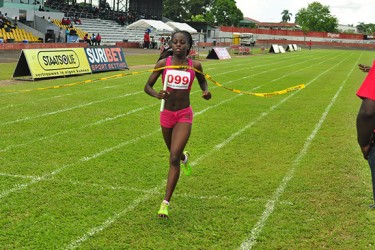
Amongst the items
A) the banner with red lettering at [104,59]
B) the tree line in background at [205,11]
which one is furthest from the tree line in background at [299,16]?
the banner with red lettering at [104,59]

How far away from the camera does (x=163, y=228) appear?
4816mm

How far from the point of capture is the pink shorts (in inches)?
205

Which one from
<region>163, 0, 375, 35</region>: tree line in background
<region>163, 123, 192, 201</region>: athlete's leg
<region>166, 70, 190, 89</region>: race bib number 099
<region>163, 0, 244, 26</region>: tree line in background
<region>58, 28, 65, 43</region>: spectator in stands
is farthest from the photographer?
<region>163, 0, 375, 35</region>: tree line in background

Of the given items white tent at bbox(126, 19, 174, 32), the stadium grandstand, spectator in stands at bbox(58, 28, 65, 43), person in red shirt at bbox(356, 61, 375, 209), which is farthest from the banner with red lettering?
spectator in stands at bbox(58, 28, 65, 43)

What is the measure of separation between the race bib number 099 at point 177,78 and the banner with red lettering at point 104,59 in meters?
16.2

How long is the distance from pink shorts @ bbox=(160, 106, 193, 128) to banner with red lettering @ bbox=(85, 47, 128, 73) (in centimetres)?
1616

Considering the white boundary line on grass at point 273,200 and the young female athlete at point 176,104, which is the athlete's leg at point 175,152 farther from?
the white boundary line on grass at point 273,200

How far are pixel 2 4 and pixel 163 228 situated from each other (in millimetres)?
43643

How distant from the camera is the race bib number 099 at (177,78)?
520 cm

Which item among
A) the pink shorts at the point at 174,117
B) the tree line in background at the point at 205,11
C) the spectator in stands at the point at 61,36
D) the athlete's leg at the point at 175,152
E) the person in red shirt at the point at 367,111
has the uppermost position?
the tree line in background at the point at 205,11

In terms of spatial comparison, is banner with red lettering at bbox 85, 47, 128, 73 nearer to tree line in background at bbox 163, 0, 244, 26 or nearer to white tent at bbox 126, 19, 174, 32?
white tent at bbox 126, 19, 174, 32

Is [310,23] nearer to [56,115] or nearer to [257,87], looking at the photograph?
[257,87]

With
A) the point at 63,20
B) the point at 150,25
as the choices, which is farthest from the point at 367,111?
the point at 63,20

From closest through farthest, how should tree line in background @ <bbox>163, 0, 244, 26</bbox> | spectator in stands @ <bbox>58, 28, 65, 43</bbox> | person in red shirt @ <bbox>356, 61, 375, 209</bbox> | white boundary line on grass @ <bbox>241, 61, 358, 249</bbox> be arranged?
person in red shirt @ <bbox>356, 61, 375, 209</bbox> → white boundary line on grass @ <bbox>241, 61, 358, 249</bbox> → spectator in stands @ <bbox>58, 28, 65, 43</bbox> → tree line in background @ <bbox>163, 0, 244, 26</bbox>
